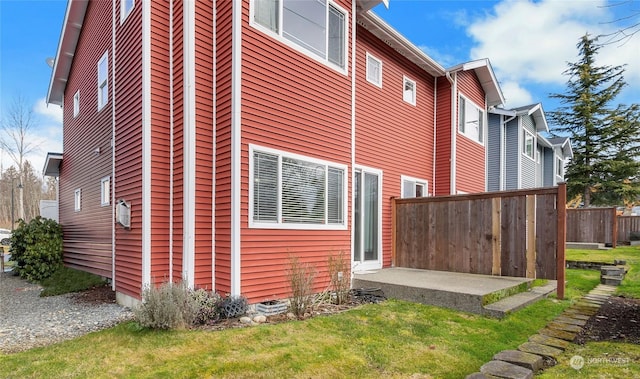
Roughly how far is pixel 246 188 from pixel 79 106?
7663 mm

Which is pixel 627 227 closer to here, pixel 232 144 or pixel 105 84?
pixel 232 144

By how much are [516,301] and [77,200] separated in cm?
1079

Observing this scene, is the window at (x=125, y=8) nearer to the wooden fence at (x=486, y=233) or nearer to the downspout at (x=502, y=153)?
the wooden fence at (x=486, y=233)

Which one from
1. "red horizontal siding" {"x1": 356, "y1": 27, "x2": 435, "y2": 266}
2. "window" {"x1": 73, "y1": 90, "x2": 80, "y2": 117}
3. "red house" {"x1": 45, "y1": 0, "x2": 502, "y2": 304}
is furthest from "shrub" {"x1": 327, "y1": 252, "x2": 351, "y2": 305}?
"window" {"x1": 73, "y1": 90, "x2": 80, "y2": 117}

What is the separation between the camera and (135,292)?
5883 millimetres

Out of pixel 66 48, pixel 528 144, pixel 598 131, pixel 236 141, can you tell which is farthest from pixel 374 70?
pixel 598 131

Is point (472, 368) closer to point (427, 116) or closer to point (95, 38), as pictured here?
point (427, 116)

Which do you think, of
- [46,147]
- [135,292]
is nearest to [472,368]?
[135,292]

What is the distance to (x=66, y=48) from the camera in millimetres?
10594

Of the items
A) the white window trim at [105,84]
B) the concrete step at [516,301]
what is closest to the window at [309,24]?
the white window trim at [105,84]

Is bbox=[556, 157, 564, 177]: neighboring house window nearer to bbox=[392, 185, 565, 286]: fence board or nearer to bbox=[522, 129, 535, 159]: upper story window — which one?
bbox=[522, 129, 535, 159]: upper story window

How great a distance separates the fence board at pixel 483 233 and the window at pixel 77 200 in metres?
8.39

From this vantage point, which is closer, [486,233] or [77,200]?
[486,233]

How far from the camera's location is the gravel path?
4.60m
